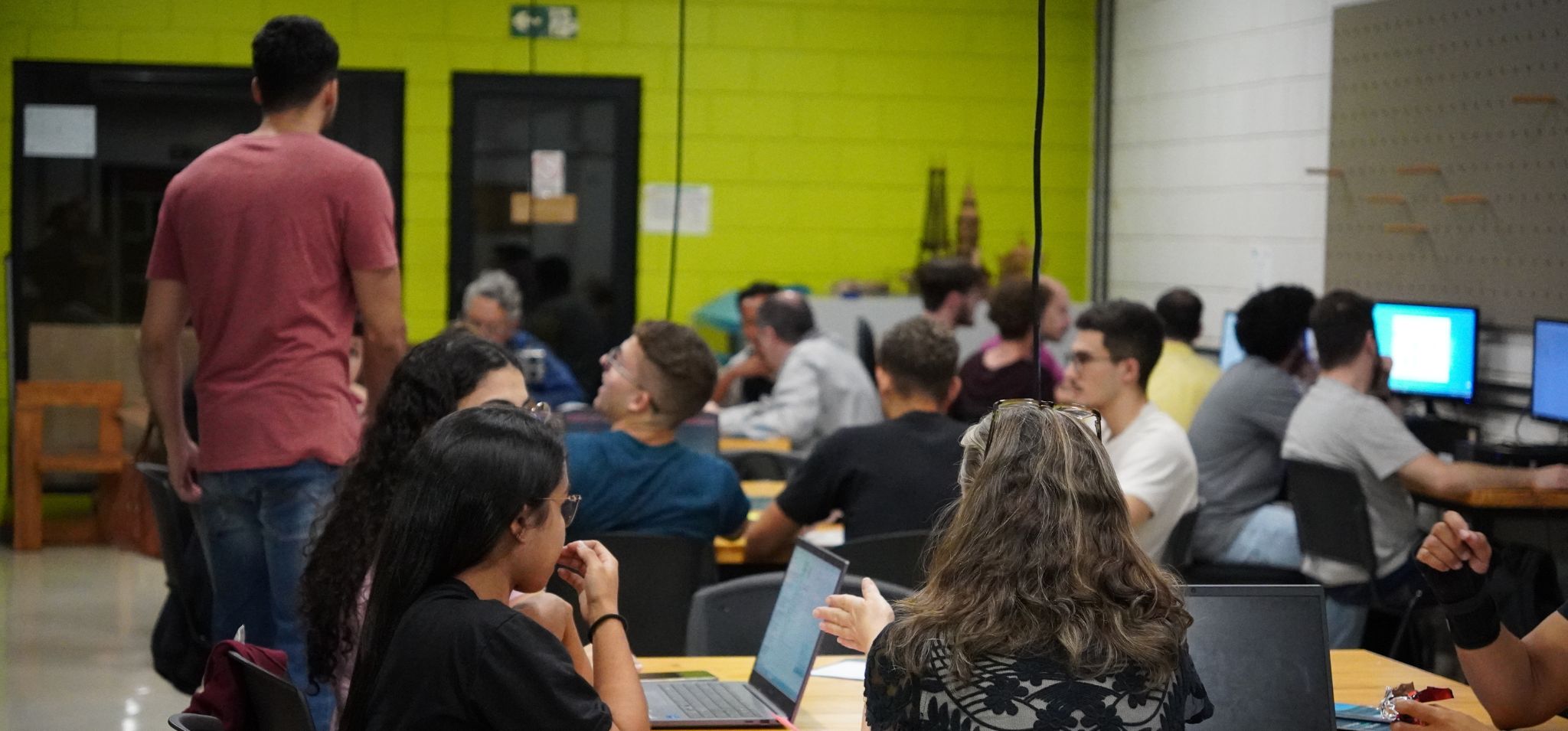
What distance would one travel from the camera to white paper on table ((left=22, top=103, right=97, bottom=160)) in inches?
304

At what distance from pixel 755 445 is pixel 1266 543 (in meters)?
1.89

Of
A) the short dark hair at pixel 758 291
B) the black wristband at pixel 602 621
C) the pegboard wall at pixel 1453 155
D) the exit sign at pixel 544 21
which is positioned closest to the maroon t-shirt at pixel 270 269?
the black wristband at pixel 602 621

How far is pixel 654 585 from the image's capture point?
10.9 feet

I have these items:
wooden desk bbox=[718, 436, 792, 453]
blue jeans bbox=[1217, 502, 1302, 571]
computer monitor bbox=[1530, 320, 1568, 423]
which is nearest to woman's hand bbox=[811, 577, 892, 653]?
blue jeans bbox=[1217, 502, 1302, 571]

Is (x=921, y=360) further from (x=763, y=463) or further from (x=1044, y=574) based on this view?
(x=1044, y=574)

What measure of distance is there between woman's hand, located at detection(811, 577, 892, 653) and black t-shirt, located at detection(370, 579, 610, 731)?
384 millimetres

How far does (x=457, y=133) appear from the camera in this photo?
Answer: 8.08 meters

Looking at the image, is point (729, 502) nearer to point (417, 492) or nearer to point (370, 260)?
point (370, 260)

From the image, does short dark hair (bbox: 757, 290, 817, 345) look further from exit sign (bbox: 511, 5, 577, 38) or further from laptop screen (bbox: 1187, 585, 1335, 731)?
laptop screen (bbox: 1187, 585, 1335, 731)

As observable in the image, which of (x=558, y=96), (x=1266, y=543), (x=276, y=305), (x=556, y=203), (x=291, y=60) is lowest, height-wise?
(x=1266, y=543)

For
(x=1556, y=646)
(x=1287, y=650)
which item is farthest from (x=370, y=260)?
(x=1556, y=646)

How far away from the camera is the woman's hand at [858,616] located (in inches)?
77.9

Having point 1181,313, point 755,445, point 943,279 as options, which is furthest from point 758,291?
point 1181,313

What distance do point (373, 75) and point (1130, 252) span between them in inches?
155
